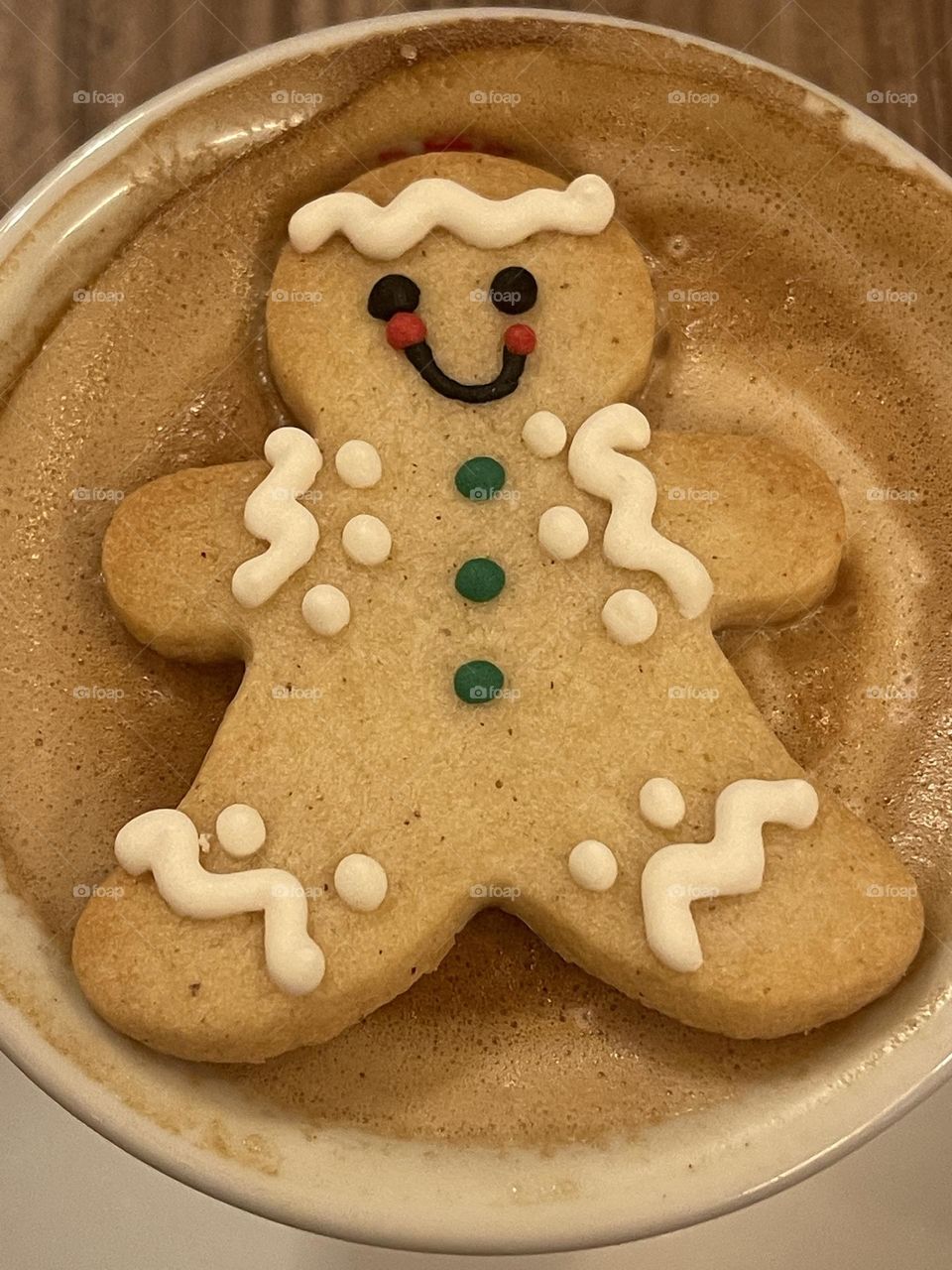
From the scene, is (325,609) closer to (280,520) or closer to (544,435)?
(280,520)

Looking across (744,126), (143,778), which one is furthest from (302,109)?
(143,778)

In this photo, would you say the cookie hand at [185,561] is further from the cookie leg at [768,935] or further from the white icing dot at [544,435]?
the cookie leg at [768,935]

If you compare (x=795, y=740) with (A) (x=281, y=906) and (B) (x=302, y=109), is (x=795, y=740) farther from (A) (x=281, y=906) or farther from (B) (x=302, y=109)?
(B) (x=302, y=109)

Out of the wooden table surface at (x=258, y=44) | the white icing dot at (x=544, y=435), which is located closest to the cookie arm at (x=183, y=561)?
the white icing dot at (x=544, y=435)

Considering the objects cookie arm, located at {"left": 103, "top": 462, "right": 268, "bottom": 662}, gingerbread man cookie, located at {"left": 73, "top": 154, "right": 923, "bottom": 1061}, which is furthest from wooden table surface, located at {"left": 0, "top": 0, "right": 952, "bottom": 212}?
cookie arm, located at {"left": 103, "top": 462, "right": 268, "bottom": 662}

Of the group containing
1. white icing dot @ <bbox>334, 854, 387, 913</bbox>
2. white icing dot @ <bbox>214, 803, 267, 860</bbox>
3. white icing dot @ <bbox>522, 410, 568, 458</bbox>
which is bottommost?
white icing dot @ <bbox>334, 854, 387, 913</bbox>

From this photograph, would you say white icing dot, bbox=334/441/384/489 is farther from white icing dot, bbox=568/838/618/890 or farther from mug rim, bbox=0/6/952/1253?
mug rim, bbox=0/6/952/1253

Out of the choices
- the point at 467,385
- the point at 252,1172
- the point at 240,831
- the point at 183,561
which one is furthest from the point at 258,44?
the point at 252,1172
